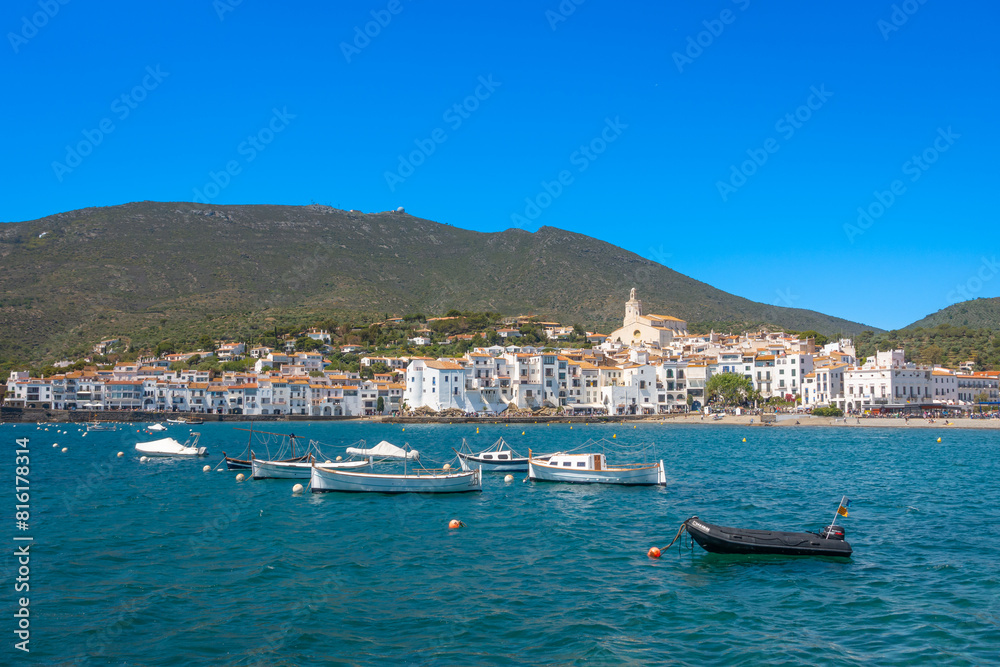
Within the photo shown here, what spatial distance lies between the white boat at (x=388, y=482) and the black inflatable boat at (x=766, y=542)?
11.2 m

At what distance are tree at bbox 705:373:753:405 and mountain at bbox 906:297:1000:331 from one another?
74.8 metres

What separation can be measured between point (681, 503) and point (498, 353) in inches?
2829

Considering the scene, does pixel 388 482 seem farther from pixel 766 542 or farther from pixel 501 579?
pixel 766 542

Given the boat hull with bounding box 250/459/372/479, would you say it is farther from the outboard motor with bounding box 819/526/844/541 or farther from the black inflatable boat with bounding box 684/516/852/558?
the outboard motor with bounding box 819/526/844/541

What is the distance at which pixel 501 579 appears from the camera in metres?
14.0

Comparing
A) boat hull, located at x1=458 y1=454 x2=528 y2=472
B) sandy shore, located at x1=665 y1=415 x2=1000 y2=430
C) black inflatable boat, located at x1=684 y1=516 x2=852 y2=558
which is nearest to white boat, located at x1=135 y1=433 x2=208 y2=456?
boat hull, located at x1=458 y1=454 x2=528 y2=472

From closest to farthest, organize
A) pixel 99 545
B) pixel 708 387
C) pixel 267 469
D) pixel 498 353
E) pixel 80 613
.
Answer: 1. pixel 80 613
2. pixel 99 545
3. pixel 267 469
4. pixel 708 387
5. pixel 498 353

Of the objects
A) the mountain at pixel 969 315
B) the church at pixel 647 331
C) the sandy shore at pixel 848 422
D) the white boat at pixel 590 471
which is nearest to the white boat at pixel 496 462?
the white boat at pixel 590 471

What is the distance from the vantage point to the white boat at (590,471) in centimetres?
2688

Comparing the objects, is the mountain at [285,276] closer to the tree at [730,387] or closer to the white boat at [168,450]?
the tree at [730,387]

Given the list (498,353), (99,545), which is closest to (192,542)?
(99,545)

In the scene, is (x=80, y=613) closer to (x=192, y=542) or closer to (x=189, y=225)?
(x=192, y=542)

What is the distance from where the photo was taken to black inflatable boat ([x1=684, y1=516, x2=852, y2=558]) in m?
15.2

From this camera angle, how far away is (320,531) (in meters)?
18.7
